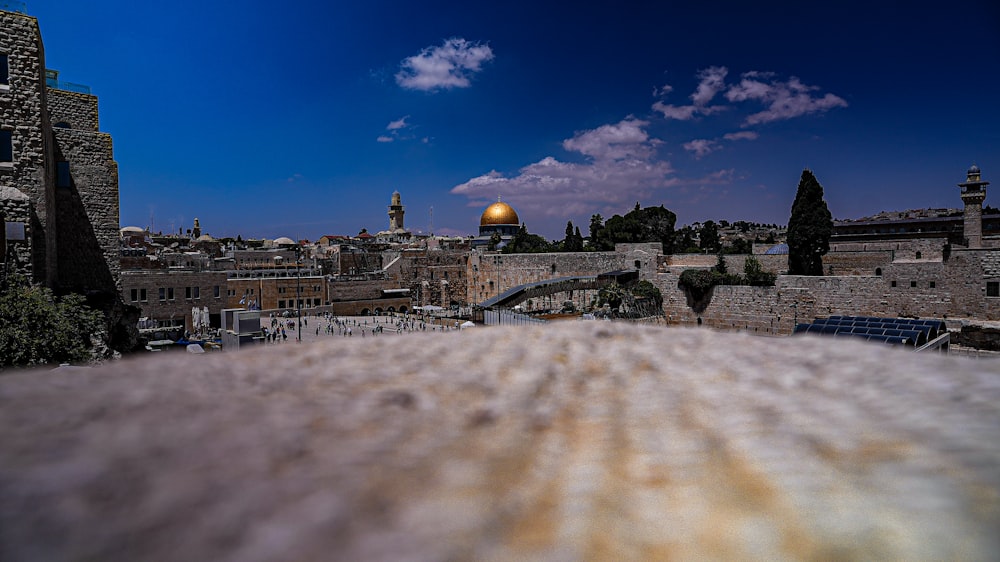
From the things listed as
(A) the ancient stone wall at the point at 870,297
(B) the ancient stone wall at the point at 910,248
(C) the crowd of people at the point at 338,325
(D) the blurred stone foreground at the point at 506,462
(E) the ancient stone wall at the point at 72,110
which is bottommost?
(C) the crowd of people at the point at 338,325

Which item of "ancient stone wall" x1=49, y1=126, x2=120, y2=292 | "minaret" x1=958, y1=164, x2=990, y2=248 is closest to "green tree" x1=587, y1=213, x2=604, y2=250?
"minaret" x1=958, y1=164, x2=990, y2=248

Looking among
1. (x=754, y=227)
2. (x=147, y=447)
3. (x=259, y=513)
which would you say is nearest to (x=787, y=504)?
(x=259, y=513)

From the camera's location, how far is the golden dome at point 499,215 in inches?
2474

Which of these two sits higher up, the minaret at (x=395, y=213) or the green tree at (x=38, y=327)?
the minaret at (x=395, y=213)

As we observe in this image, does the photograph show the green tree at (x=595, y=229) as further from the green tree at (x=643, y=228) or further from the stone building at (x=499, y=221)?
the stone building at (x=499, y=221)

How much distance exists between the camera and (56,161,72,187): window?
11461 millimetres

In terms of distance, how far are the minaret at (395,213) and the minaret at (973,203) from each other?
69.8m

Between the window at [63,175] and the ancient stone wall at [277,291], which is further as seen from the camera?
the ancient stone wall at [277,291]

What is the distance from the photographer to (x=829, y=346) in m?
1.90

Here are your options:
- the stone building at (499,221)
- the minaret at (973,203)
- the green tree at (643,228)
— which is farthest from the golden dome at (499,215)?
the minaret at (973,203)

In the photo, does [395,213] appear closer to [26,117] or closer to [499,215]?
[499,215]

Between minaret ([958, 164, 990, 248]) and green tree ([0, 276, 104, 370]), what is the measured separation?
2985 cm

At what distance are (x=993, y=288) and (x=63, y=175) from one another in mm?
25532

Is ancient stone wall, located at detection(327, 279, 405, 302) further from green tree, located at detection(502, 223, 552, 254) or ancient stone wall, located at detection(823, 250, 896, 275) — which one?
ancient stone wall, located at detection(823, 250, 896, 275)
